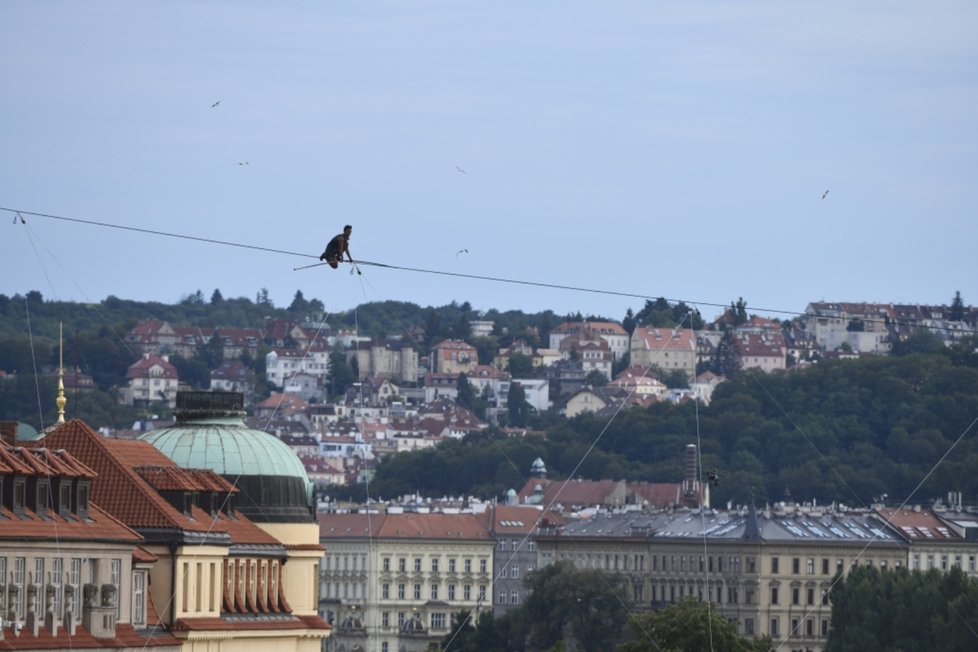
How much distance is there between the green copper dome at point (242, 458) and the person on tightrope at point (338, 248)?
2709 centimetres

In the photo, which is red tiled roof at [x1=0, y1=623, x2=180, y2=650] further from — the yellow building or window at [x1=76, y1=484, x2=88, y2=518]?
the yellow building

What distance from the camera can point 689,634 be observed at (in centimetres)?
11188

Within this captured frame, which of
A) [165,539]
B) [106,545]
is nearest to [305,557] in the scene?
[165,539]

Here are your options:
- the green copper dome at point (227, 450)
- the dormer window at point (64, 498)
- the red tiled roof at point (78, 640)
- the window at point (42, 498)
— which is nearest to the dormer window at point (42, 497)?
the window at point (42, 498)

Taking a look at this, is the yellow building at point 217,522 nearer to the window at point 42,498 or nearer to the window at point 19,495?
the window at point 42,498

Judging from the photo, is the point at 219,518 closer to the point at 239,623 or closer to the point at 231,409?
the point at 239,623

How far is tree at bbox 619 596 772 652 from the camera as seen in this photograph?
110 metres

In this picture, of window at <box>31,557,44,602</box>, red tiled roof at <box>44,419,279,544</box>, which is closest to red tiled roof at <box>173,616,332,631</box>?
red tiled roof at <box>44,419,279,544</box>

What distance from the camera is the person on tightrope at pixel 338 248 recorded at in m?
50.4

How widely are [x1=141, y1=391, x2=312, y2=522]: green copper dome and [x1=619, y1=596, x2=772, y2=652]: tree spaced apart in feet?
92.5

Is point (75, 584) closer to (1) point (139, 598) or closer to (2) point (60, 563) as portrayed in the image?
(2) point (60, 563)

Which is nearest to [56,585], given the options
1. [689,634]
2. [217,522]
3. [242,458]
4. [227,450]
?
[217,522]

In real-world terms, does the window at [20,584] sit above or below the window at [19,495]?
below

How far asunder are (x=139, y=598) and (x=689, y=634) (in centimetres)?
5037
